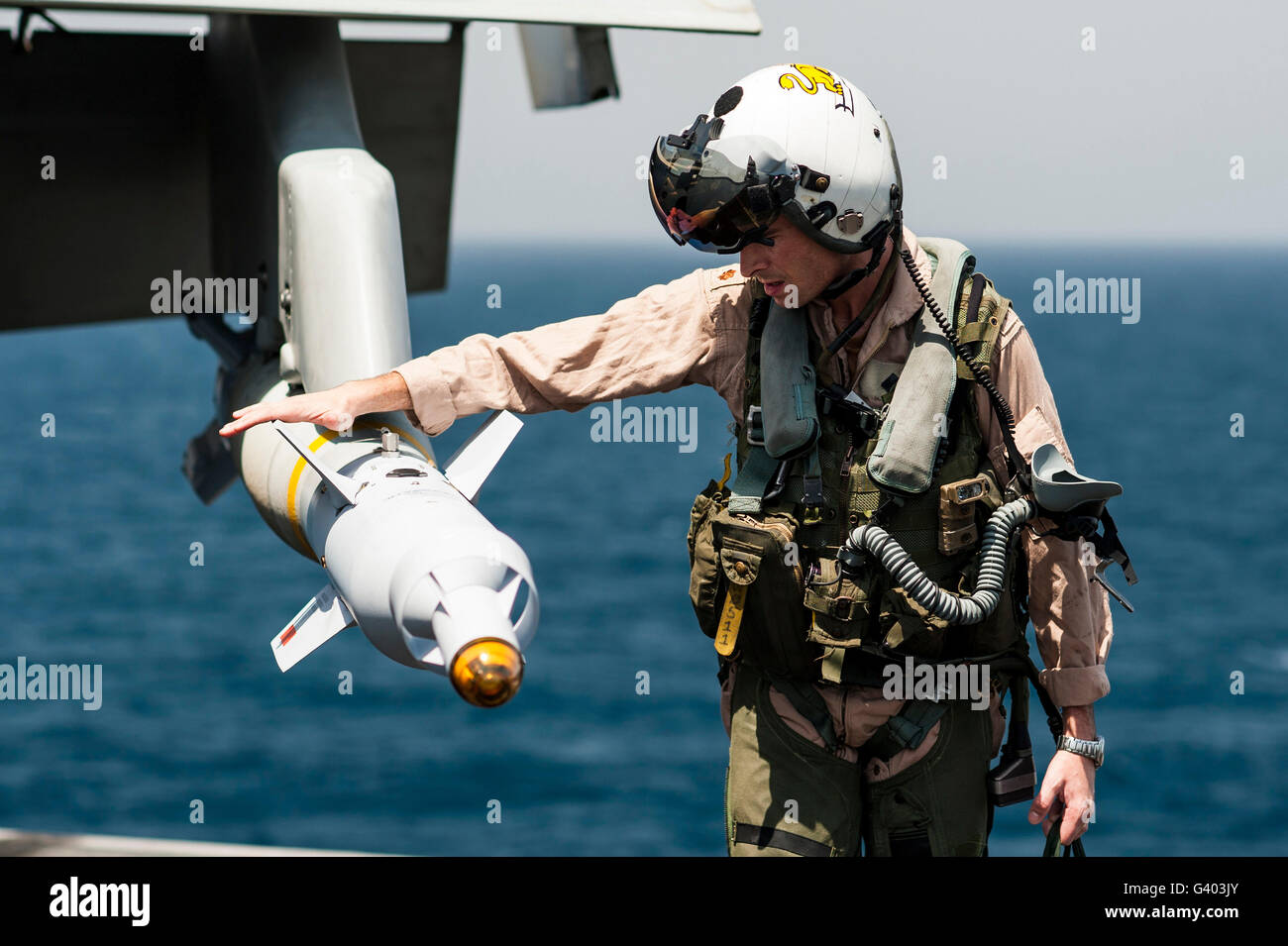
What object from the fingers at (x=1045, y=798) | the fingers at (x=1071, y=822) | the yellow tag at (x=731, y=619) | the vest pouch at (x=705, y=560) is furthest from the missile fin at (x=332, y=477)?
the fingers at (x=1071, y=822)

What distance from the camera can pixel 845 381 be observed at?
17.9 ft

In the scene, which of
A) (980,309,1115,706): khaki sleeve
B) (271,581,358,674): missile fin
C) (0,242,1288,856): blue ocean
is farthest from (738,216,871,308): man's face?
(0,242,1288,856): blue ocean

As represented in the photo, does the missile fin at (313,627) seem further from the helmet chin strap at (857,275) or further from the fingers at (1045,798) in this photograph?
the fingers at (1045,798)

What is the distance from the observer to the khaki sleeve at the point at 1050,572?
5.19 m

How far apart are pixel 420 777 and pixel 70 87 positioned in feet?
178

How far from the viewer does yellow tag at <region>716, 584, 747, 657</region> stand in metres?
5.39

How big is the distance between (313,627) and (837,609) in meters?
1.67

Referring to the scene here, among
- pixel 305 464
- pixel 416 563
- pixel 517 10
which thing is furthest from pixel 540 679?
pixel 416 563

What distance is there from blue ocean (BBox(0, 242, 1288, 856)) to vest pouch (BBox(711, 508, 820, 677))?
27.4 m

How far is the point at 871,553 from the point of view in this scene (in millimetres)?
5207

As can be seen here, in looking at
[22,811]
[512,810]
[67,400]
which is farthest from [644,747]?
[67,400]

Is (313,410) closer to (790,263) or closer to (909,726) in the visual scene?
(790,263)
